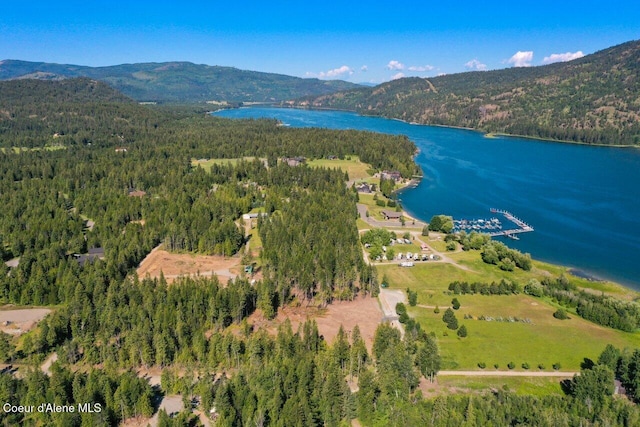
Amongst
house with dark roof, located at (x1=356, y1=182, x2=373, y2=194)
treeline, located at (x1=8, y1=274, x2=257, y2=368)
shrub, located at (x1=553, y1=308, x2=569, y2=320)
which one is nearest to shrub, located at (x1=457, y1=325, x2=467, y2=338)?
shrub, located at (x1=553, y1=308, x2=569, y2=320)

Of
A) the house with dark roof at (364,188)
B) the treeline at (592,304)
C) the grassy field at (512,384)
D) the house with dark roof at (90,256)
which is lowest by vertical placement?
the house with dark roof at (90,256)

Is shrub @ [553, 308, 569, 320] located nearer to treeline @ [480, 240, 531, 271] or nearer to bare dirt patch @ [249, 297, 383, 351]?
treeline @ [480, 240, 531, 271]

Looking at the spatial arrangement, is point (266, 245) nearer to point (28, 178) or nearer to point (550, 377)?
point (550, 377)

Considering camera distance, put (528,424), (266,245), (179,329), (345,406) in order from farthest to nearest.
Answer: (266,245)
(179,329)
(345,406)
(528,424)

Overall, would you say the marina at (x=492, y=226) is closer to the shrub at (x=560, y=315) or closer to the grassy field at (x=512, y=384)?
the shrub at (x=560, y=315)

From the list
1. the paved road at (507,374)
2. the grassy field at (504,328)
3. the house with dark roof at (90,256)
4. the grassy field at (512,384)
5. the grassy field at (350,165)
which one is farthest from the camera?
the grassy field at (350,165)

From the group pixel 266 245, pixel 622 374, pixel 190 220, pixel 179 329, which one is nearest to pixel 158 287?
pixel 179 329

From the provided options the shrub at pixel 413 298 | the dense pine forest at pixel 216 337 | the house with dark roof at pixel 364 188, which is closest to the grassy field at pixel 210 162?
the dense pine forest at pixel 216 337
